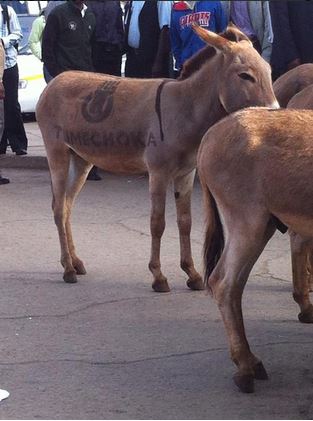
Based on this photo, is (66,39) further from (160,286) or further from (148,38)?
(160,286)

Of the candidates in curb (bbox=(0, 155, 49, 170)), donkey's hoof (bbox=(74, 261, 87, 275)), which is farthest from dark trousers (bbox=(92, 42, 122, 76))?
donkey's hoof (bbox=(74, 261, 87, 275))

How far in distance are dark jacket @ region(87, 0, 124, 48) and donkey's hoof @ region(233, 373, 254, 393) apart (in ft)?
25.3

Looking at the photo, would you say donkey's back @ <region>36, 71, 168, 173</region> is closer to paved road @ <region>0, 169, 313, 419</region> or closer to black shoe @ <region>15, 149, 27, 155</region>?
paved road @ <region>0, 169, 313, 419</region>

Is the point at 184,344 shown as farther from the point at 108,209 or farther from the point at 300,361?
the point at 108,209

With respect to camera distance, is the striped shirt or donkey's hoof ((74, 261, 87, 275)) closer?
donkey's hoof ((74, 261, 87, 275))

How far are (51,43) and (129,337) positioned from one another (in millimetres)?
5803

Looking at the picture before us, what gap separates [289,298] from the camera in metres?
7.92

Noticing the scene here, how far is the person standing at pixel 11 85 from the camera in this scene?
13.1 metres

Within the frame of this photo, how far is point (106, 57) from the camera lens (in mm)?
13211

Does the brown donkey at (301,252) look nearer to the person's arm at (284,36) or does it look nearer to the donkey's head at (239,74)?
the donkey's head at (239,74)

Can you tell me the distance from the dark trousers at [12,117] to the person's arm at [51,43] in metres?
1.60

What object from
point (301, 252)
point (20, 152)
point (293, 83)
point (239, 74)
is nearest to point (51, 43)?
point (20, 152)

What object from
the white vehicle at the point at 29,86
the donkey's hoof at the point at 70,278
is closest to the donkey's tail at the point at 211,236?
the donkey's hoof at the point at 70,278

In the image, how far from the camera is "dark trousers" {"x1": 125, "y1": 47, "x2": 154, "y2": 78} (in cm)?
1314
